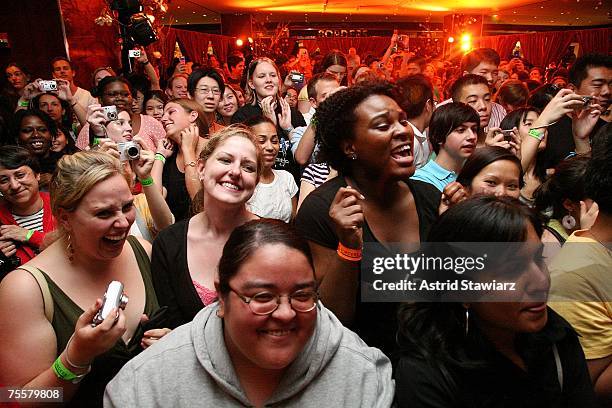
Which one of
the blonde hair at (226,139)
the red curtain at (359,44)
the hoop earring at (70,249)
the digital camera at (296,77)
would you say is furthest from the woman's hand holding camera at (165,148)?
the red curtain at (359,44)

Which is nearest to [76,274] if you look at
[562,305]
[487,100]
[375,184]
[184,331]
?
[184,331]

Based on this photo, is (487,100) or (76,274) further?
(487,100)

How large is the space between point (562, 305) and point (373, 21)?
1684 cm

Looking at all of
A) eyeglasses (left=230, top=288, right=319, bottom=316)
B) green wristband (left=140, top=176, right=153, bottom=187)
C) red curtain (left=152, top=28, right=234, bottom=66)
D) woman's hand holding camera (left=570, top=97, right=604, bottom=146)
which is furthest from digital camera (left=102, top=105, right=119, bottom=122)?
red curtain (left=152, top=28, right=234, bottom=66)

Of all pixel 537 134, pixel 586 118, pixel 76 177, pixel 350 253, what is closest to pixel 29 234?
pixel 76 177

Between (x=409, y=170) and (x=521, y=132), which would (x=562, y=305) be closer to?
(x=409, y=170)

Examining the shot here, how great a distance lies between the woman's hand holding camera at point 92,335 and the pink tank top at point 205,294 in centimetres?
37

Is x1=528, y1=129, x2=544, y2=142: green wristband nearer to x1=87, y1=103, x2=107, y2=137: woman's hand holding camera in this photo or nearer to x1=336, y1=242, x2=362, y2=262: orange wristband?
x1=336, y1=242, x2=362, y2=262: orange wristband

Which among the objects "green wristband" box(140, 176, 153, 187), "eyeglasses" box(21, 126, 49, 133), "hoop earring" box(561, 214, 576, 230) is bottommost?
"hoop earring" box(561, 214, 576, 230)

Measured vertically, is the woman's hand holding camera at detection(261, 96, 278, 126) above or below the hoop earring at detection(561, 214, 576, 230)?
above

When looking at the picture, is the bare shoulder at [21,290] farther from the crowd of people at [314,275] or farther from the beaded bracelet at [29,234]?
the beaded bracelet at [29,234]

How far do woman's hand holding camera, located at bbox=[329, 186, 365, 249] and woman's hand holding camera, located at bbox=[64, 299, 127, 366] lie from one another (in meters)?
0.62

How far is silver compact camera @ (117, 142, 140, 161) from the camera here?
222 cm

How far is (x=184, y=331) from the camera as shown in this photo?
4.05 feet
